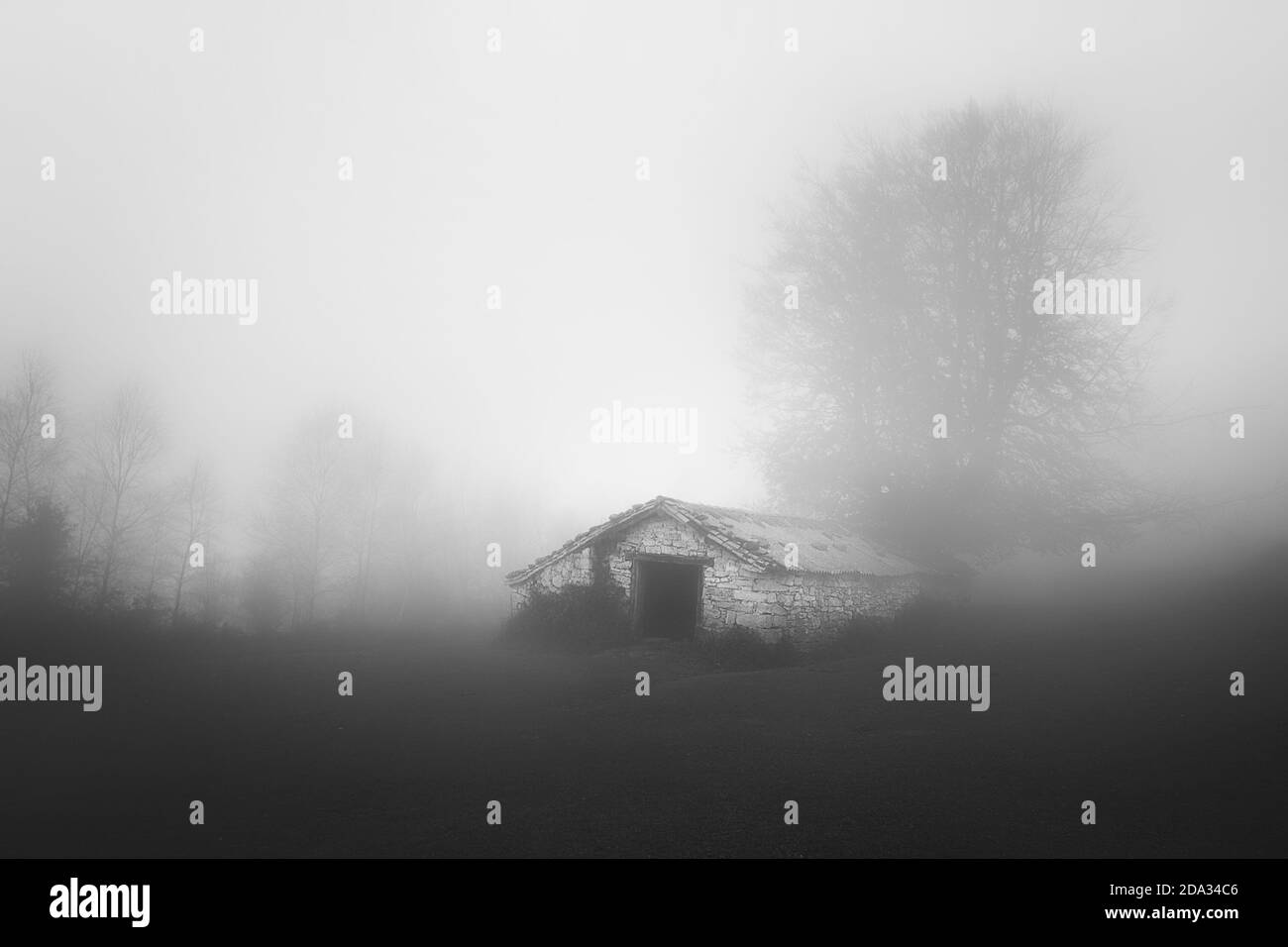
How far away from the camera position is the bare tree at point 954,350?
24.1m

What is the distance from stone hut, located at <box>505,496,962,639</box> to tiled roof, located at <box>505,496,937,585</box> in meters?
0.04

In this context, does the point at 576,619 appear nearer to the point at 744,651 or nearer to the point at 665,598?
the point at 665,598

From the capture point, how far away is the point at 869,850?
7402mm

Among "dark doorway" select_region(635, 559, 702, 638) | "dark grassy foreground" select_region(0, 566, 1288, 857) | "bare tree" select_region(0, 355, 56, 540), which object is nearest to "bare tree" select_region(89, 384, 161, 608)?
"bare tree" select_region(0, 355, 56, 540)

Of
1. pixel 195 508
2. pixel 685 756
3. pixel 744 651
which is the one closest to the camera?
pixel 685 756

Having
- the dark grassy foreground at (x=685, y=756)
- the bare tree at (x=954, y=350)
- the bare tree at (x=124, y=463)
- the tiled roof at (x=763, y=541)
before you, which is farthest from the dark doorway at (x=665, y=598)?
the bare tree at (x=124, y=463)

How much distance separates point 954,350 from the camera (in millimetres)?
25688

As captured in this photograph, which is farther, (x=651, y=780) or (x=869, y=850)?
(x=651, y=780)

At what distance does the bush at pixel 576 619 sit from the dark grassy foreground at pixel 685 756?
1.62 meters

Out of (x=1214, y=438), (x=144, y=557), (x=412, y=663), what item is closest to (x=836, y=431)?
(x=1214, y=438)

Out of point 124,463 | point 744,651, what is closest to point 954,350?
point 744,651

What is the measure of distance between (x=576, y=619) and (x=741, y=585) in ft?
16.2
